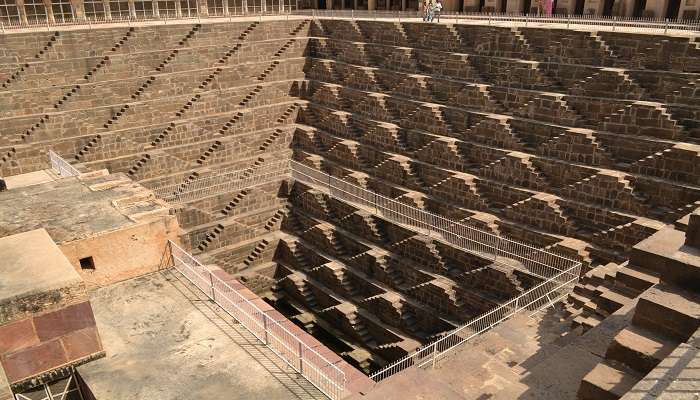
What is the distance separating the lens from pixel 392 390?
903 centimetres

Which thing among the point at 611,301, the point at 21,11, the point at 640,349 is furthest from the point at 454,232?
the point at 21,11

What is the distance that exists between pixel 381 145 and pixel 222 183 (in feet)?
21.8

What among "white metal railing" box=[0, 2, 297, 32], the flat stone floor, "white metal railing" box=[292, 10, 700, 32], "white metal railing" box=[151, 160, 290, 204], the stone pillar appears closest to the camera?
the flat stone floor

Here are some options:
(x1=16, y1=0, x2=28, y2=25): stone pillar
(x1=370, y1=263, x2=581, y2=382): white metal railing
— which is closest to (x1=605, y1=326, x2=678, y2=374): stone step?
(x1=370, y1=263, x2=581, y2=382): white metal railing

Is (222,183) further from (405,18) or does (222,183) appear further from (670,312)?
(670,312)

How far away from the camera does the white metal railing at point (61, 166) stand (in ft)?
58.5

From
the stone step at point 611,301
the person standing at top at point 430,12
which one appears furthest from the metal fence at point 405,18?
the stone step at point 611,301

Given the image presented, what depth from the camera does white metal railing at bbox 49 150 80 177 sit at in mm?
17844

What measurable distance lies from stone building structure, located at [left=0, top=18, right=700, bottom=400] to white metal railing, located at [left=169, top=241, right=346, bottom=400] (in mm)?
1363

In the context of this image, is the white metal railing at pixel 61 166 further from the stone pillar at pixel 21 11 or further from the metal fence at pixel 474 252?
the stone pillar at pixel 21 11

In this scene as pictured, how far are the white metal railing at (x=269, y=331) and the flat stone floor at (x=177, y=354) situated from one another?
143mm

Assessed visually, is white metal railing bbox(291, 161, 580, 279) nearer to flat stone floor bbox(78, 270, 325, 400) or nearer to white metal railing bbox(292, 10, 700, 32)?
white metal railing bbox(292, 10, 700, 32)

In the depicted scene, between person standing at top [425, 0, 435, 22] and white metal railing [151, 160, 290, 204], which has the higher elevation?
person standing at top [425, 0, 435, 22]

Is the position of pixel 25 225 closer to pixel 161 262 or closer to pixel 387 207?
pixel 161 262
